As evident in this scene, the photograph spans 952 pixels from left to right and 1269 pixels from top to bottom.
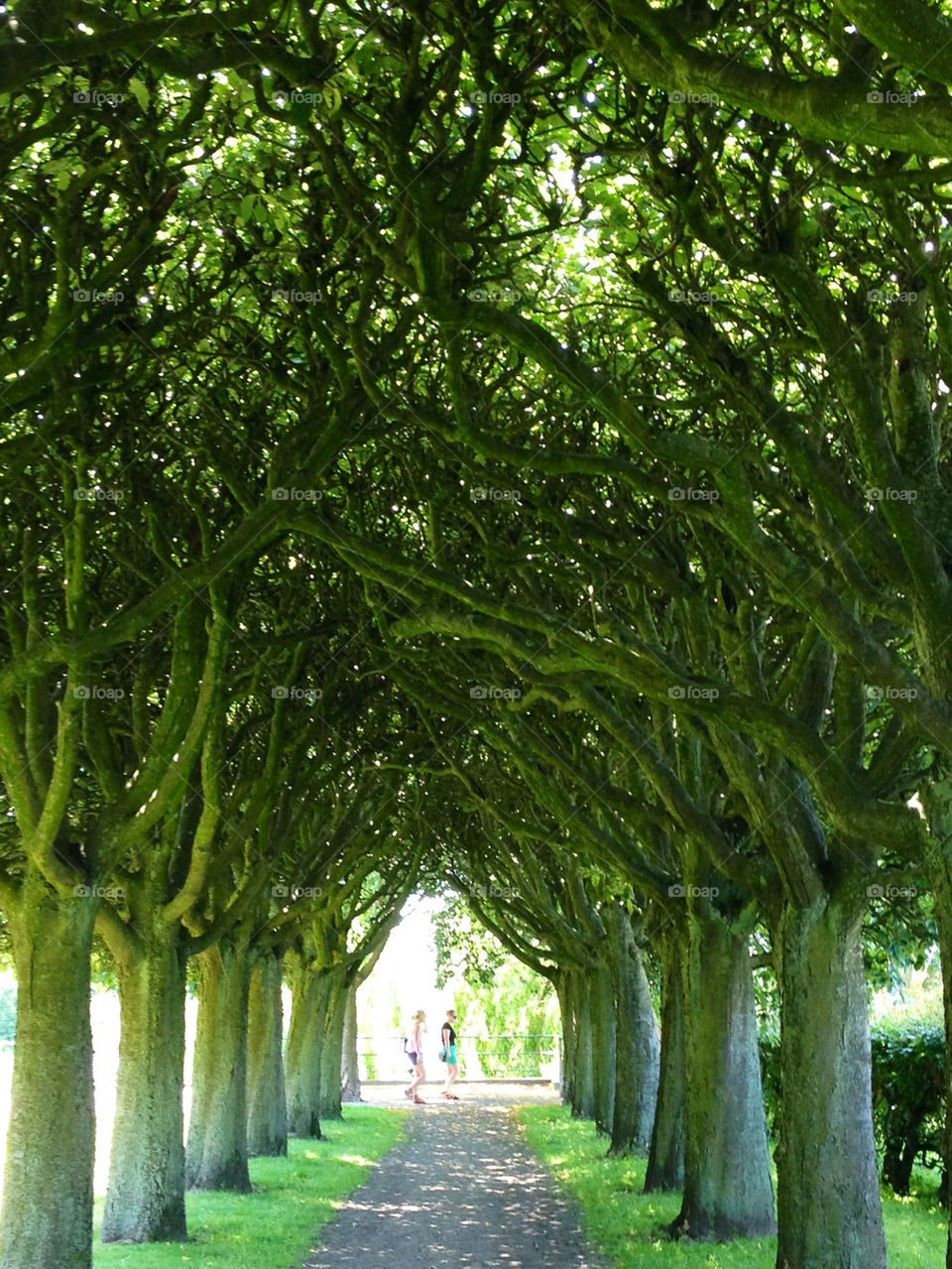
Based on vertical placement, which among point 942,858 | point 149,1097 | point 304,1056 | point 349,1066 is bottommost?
point 349,1066

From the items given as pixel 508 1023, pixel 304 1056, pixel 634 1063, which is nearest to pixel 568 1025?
pixel 304 1056

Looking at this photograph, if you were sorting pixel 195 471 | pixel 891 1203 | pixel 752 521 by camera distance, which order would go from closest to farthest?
pixel 752 521, pixel 195 471, pixel 891 1203

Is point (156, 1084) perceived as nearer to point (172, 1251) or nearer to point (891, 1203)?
point (172, 1251)

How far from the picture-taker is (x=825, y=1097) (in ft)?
32.5

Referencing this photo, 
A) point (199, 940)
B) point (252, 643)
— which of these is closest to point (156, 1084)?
point (199, 940)

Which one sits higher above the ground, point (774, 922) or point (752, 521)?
point (752, 521)

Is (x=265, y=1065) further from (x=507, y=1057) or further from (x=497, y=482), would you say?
(x=507, y=1057)

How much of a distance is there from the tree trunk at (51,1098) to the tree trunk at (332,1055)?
1920 centimetres

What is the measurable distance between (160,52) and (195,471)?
6.10 m

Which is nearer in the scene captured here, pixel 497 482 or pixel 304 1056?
pixel 497 482

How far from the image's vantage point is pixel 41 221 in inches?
335

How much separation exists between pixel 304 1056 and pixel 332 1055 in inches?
210

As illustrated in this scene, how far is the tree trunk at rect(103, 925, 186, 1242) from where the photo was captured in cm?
1323

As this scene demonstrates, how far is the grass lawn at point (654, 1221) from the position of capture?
38.2 feet
